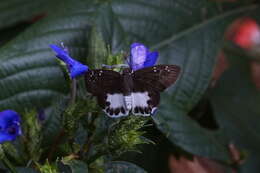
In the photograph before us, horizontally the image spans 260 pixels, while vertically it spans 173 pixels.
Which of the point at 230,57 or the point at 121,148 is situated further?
the point at 230,57

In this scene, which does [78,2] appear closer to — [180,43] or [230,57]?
[180,43]

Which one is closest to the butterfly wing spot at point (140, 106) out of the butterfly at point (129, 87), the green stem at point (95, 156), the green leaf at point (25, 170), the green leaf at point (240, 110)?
the butterfly at point (129, 87)

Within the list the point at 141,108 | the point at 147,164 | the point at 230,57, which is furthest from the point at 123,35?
the point at 230,57

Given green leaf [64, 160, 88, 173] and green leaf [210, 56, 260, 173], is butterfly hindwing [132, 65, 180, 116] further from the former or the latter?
green leaf [210, 56, 260, 173]

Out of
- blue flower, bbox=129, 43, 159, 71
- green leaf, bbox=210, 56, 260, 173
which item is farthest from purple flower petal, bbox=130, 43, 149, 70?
green leaf, bbox=210, 56, 260, 173

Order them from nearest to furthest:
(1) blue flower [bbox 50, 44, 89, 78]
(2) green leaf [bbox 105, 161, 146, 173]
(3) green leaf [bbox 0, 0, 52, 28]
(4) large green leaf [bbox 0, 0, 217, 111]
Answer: (1) blue flower [bbox 50, 44, 89, 78] → (2) green leaf [bbox 105, 161, 146, 173] → (4) large green leaf [bbox 0, 0, 217, 111] → (3) green leaf [bbox 0, 0, 52, 28]

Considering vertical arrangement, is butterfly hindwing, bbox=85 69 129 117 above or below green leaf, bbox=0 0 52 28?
below
